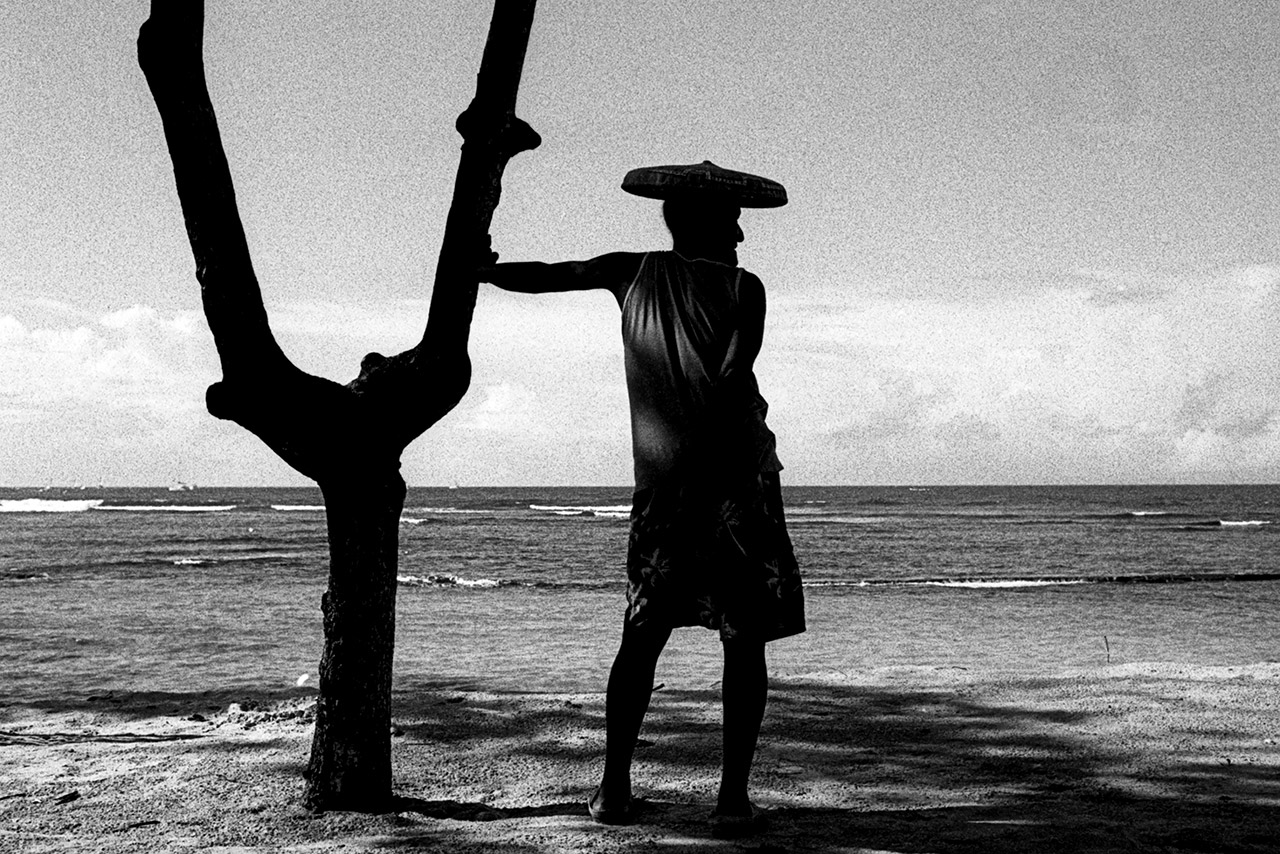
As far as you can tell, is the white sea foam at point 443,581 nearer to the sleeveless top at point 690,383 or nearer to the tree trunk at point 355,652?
the tree trunk at point 355,652

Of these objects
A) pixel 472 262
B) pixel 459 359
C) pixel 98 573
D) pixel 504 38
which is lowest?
pixel 98 573

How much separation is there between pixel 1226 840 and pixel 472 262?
2.94 metres

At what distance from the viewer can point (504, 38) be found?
158 inches

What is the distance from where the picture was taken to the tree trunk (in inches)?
156

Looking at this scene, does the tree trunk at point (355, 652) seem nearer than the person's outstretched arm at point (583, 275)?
No

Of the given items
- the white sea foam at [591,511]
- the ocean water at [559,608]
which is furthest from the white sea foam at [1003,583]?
the white sea foam at [591,511]

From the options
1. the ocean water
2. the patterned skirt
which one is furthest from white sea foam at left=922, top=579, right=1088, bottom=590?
the patterned skirt

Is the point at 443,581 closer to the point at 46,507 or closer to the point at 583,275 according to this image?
the point at 583,275

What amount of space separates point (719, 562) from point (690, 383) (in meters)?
0.54

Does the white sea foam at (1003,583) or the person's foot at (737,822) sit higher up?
the person's foot at (737,822)

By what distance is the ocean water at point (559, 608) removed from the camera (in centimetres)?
1089

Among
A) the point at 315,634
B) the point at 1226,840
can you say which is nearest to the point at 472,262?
the point at 1226,840

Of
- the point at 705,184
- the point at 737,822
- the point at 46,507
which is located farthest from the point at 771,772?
the point at 46,507

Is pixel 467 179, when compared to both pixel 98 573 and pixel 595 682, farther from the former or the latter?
pixel 98 573
